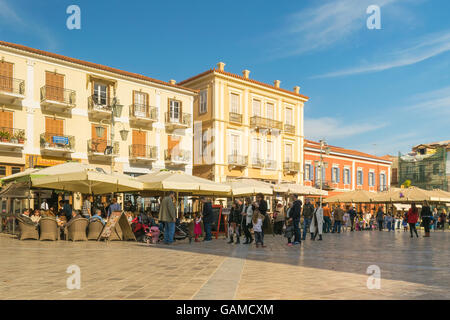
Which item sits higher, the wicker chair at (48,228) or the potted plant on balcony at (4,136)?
the potted plant on balcony at (4,136)

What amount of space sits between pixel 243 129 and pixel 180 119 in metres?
5.96

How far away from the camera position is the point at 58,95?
82.7 ft

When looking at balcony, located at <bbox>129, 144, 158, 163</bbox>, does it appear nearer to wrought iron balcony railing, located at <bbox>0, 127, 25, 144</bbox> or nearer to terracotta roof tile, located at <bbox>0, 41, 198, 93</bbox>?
terracotta roof tile, located at <bbox>0, 41, 198, 93</bbox>

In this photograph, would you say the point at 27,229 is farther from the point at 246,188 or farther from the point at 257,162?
the point at 257,162

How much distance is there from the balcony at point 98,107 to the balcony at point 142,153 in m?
2.72

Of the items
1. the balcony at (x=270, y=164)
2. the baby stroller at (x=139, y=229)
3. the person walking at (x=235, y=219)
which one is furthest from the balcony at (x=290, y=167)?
the baby stroller at (x=139, y=229)

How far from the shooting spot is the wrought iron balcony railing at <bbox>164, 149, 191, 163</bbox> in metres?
30.2

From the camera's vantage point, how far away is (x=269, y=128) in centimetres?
3616

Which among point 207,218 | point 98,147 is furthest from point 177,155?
point 207,218

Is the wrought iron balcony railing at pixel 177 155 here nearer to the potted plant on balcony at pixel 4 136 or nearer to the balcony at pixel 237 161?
the balcony at pixel 237 161

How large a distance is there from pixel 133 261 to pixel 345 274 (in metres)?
4.15

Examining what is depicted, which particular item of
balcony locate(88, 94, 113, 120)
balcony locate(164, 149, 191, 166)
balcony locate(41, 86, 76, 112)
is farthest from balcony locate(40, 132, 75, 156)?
balcony locate(164, 149, 191, 166)

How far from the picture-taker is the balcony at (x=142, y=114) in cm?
2844
